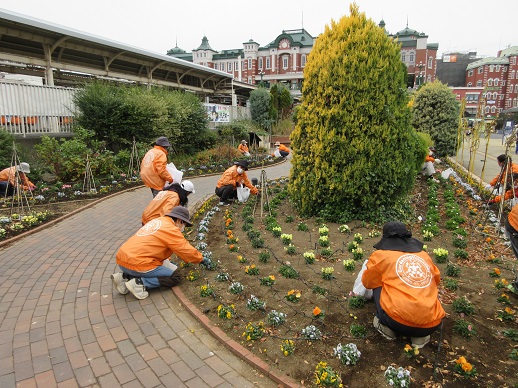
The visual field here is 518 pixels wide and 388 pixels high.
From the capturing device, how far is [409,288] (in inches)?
119

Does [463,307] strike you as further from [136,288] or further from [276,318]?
[136,288]

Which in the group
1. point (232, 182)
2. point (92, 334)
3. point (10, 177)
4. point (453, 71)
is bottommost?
point (92, 334)

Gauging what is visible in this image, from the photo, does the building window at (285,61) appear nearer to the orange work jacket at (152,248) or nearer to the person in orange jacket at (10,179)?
the person in orange jacket at (10,179)

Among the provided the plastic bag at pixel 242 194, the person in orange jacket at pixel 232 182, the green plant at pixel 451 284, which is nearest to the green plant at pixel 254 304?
the green plant at pixel 451 284

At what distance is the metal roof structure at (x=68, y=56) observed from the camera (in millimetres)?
12719

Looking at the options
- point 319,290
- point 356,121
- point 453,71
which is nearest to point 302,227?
point 356,121

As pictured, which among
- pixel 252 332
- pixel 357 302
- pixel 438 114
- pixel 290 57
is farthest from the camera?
pixel 290 57

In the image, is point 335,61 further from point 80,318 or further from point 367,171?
point 80,318

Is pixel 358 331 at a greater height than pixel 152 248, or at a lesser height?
lesser

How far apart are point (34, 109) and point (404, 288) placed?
12762mm

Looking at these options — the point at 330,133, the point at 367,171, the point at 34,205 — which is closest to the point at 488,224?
the point at 367,171

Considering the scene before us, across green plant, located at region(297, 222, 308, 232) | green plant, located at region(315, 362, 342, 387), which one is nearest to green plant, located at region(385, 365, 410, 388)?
green plant, located at region(315, 362, 342, 387)

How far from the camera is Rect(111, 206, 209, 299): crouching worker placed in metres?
4.16

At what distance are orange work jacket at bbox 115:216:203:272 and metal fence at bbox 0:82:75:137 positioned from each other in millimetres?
8961
